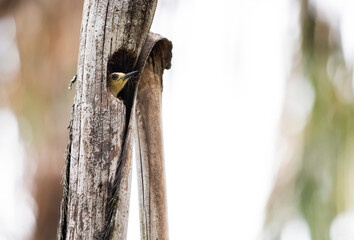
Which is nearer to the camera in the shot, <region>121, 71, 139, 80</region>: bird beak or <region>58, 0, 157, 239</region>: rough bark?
<region>58, 0, 157, 239</region>: rough bark

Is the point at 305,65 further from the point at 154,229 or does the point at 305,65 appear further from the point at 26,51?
the point at 26,51

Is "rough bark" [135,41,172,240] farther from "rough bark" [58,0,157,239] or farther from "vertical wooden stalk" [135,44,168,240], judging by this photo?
"rough bark" [58,0,157,239]

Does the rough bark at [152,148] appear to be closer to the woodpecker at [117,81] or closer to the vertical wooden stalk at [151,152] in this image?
the vertical wooden stalk at [151,152]

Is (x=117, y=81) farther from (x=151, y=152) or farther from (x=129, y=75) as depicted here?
(x=151, y=152)

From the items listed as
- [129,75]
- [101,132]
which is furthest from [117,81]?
[101,132]

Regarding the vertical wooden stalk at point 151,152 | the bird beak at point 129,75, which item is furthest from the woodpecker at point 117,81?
the vertical wooden stalk at point 151,152

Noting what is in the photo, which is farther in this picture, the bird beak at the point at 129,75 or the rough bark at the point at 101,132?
the bird beak at the point at 129,75

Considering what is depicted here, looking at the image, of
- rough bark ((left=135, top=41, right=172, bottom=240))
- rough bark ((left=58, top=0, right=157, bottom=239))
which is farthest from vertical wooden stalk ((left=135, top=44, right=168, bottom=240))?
rough bark ((left=58, top=0, right=157, bottom=239))

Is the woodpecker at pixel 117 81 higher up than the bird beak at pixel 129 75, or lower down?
lower down

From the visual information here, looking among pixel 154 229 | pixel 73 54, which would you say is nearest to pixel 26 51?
pixel 73 54
